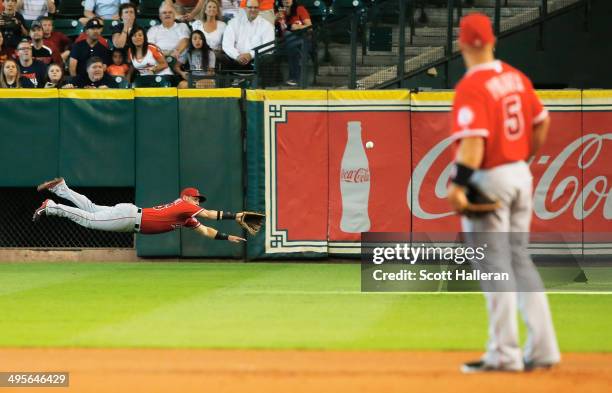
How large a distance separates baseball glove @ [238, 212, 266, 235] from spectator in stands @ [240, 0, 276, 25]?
13.1 feet

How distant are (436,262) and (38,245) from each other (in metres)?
6.44

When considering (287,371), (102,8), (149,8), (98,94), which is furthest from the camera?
(149,8)

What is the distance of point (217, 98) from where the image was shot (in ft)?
56.9

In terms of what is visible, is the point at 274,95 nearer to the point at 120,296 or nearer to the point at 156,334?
the point at 120,296

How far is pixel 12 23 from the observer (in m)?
19.6

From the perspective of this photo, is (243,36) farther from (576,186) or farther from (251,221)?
(576,186)

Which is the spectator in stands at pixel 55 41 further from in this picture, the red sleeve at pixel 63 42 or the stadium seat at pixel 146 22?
the stadium seat at pixel 146 22

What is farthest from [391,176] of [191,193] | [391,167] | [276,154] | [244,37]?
[244,37]

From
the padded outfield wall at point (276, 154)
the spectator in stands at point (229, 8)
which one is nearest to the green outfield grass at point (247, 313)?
the padded outfield wall at point (276, 154)

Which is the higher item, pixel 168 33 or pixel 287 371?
pixel 168 33

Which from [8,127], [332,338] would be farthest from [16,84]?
[332,338]

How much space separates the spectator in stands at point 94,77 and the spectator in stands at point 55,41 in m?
1.31

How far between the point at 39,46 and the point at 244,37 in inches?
141

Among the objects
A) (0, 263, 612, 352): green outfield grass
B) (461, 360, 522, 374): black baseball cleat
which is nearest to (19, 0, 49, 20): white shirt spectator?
(0, 263, 612, 352): green outfield grass
